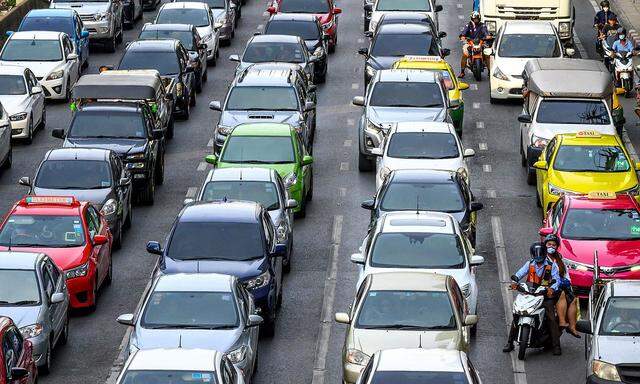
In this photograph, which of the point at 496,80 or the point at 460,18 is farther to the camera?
the point at 460,18

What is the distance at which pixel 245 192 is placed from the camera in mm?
30625

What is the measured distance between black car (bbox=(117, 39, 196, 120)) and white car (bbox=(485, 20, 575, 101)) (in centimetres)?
688

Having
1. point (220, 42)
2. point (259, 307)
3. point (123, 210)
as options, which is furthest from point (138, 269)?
point (220, 42)

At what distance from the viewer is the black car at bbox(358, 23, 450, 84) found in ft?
142

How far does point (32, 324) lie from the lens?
24547 millimetres

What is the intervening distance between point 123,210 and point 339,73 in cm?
1538

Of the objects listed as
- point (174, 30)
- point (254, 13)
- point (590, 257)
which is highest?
point (590, 257)

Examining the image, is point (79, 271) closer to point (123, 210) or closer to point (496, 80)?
point (123, 210)

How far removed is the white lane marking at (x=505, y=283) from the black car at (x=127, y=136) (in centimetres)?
638

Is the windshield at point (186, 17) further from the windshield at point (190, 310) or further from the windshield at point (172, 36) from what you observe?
the windshield at point (190, 310)

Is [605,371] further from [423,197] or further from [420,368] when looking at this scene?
[423,197]

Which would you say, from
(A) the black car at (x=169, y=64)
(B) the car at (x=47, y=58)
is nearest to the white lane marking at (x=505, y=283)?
(A) the black car at (x=169, y=64)

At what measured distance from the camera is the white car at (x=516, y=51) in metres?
42.7

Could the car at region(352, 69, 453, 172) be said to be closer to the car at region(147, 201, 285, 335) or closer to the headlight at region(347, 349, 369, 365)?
the car at region(147, 201, 285, 335)
